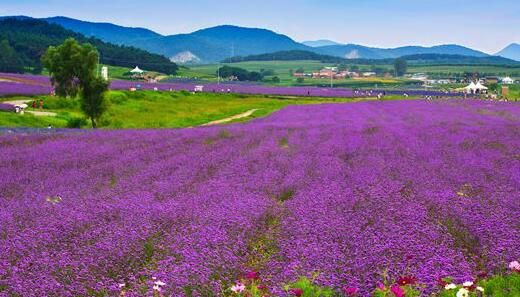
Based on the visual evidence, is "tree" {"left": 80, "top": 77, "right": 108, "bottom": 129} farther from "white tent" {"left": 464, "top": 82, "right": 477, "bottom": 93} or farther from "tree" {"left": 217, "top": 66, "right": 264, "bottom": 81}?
"tree" {"left": 217, "top": 66, "right": 264, "bottom": 81}

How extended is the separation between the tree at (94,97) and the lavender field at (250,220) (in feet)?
55.2

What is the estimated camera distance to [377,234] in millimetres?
7121

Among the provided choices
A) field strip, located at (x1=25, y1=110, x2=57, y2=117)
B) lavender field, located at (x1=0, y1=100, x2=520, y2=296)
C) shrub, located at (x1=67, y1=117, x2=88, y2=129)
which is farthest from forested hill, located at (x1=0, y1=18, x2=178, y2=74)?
lavender field, located at (x1=0, y1=100, x2=520, y2=296)

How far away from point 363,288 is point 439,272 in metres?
0.77

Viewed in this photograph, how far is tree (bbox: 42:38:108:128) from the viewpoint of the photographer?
32.0 meters

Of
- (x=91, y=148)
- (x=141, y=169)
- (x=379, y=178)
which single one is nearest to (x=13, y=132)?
(x=91, y=148)

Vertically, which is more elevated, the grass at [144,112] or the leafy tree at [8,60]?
the leafy tree at [8,60]

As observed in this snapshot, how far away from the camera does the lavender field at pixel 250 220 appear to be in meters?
6.02

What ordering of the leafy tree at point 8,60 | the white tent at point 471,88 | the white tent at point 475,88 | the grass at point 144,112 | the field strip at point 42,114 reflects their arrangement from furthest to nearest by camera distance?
the leafy tree at point 8,60 < the white tent at point 475,88 < the white tent at point 471,88 < the field strip at point 42,114 < the grass at point 144,112

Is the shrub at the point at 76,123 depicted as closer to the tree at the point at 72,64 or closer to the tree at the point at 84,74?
the tree at the point at 84,74

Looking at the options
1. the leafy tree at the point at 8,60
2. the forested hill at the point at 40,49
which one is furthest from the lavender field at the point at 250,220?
the forested hill at the point at 40,49

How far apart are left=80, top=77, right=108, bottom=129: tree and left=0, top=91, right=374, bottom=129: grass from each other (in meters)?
1.14

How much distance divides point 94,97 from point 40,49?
287 ft

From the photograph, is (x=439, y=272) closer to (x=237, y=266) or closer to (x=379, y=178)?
(x=237, y=266)
